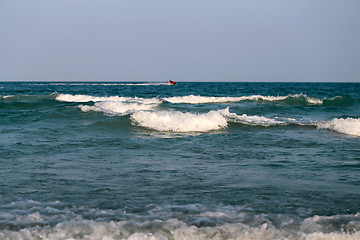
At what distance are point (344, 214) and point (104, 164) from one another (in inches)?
145

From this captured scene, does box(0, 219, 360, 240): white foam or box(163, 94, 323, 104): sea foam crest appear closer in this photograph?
box(0, 219, 360, 240): white foam

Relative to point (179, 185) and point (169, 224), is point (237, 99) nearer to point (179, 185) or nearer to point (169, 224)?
point (179, 185)

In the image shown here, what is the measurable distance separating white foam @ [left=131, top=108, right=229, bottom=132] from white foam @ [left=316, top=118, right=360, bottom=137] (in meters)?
3.15

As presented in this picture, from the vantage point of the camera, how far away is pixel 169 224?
3.16 m

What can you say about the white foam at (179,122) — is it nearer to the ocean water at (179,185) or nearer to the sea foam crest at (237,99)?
the ocean water at (179,185)

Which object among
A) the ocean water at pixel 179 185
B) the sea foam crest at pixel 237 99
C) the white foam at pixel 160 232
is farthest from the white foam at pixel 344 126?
the sea foam crest at pixel 237 99

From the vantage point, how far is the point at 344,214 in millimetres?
3402

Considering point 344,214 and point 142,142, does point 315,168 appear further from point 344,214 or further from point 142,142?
point 142,142

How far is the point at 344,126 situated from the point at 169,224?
8545 millimetres

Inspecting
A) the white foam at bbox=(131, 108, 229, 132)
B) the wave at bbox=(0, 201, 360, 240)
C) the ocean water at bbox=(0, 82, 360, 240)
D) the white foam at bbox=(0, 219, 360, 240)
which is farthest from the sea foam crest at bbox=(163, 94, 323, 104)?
the white foam at bbox=(0, 219, 360, 240)

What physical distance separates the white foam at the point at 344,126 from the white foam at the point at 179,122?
315 cm

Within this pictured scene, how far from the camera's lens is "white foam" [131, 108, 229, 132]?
33.9 ft

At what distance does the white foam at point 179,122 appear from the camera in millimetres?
10344

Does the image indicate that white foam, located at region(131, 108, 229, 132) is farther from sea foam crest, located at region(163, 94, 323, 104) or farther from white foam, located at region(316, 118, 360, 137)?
sea foam crest, located at region(163, 94, 323, 104)
